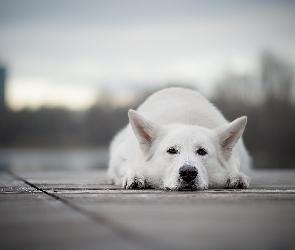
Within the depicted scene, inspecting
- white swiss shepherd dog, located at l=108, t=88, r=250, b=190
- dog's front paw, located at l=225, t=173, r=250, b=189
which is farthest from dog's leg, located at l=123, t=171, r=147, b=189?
dog's front paw, located at l=225, t=173, r=250, b=189

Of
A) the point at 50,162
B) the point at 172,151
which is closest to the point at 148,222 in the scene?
the point at 172,151

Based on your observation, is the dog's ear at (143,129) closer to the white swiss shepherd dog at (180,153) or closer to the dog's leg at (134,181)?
the white swiss shepherd dog at (180,153)

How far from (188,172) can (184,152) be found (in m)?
0.38

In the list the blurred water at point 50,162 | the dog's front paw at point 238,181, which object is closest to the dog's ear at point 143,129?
the dog's front paw at point 238,181

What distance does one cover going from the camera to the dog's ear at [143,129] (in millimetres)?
5250

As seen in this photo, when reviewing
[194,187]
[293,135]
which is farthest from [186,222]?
[293,135]

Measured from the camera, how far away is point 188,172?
4531 millimetres

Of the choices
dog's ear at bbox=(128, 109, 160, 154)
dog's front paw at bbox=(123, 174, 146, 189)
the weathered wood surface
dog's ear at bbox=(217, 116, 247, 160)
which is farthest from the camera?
dog's ear at bbox=(217, 116, 247, 160)

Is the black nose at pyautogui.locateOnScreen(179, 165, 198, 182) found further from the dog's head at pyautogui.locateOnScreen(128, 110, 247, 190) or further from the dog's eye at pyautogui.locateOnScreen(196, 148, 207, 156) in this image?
the dog's eye at pyautogui.locateOnScreen(196, 148, 207, 156)

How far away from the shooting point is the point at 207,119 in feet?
20.2

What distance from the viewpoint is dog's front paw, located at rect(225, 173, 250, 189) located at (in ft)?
16.5

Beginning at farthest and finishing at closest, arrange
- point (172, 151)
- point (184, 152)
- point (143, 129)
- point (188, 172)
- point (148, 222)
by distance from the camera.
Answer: point (143, 129) → point (172, 151) → point (184, 152) → point (188, 172) → point (148, 222)

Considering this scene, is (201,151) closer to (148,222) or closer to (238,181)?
(238,181)

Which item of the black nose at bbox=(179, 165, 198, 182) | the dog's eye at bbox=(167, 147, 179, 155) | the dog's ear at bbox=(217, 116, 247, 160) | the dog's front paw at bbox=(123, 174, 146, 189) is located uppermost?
the dog's ear at bbox=(217, 116, 247, 160)
